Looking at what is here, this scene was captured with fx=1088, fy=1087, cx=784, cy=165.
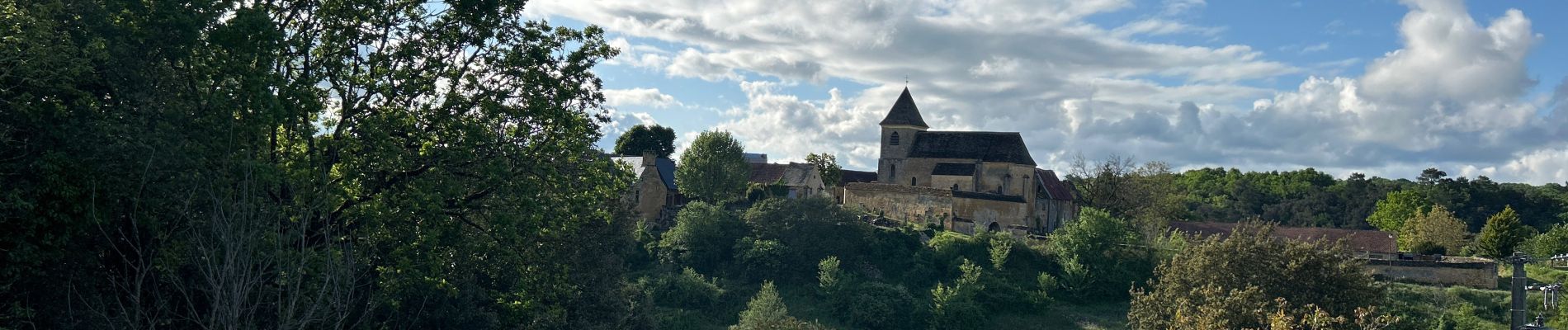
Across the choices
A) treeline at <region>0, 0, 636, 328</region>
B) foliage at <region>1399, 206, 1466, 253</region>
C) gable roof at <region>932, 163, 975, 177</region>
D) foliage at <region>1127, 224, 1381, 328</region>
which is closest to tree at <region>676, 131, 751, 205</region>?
gable roof at <region>932, 163, 975, 177</region>

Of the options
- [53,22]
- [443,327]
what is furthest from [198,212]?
[443,327]

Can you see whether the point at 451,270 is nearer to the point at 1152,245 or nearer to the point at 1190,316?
the point at 1190,316

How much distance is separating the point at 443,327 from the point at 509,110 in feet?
20.9

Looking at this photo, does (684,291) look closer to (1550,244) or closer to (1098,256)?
(1098,256)

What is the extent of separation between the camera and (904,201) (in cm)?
5097

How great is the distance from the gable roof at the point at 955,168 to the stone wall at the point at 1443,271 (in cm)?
1768

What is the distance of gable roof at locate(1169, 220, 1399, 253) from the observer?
47219 mm

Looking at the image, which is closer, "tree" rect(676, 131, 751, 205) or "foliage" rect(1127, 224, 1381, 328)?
"foliage" rect(1127, 224, 1381, 328)

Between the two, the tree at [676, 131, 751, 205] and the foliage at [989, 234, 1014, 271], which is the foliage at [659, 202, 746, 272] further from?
the foliage at [989, 234, 1014, 271]

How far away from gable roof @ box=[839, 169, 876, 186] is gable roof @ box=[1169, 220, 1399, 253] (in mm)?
18176

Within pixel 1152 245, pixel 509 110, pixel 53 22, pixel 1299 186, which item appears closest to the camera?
pixel 53 22

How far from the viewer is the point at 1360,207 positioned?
75.8 metres

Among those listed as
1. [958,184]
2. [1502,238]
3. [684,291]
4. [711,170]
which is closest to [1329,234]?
[1502,238]

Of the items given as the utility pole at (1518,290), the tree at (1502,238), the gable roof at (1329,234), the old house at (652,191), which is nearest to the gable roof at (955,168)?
the gable roof at (1329,234)
